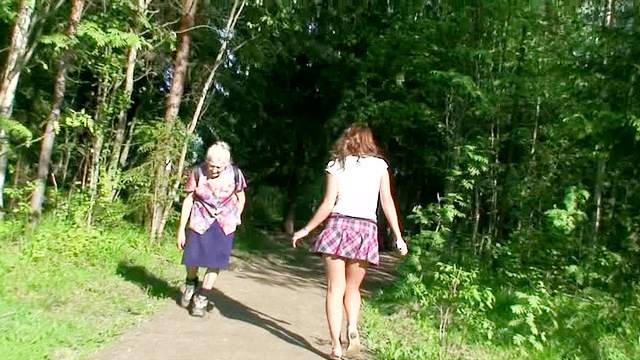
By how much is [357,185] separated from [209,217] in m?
2.09

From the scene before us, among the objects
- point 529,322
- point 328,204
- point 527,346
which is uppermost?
point 328,204

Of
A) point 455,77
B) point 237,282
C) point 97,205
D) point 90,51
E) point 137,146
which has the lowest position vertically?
point 237,282

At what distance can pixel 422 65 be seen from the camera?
16.0m

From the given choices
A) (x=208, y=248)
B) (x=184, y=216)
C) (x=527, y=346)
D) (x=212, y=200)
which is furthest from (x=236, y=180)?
(x=527, y=346)

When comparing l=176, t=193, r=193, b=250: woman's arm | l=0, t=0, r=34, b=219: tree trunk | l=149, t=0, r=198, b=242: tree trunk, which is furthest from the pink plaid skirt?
l=149, t=0, r=198, b=242: tree trunk

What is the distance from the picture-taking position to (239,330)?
654 centimetres

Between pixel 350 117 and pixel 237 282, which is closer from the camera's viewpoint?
pixel 237 282

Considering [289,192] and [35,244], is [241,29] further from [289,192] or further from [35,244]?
[289,192]

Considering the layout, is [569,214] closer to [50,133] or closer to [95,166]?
[95,166]

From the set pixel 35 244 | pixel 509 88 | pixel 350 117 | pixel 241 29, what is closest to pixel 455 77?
pixel 509 88

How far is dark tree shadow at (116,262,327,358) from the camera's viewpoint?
6576mm

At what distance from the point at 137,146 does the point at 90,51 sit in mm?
2827

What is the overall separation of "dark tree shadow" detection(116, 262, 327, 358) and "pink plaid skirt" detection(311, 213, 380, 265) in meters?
0.99

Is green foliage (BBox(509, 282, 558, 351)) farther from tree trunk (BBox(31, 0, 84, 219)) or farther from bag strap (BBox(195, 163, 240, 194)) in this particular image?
tree trunk (BBox(31, 0, 84, 219))
